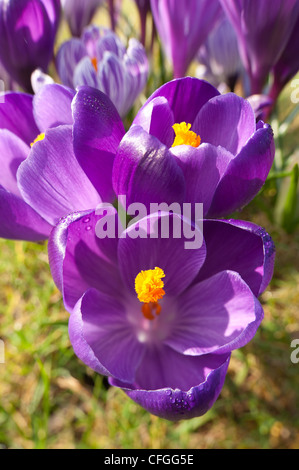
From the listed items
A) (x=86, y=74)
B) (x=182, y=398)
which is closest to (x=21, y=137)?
(x=86, y=74)

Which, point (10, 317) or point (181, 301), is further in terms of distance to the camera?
point (10, 317)

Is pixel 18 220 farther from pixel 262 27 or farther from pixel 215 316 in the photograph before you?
pixel 262 27

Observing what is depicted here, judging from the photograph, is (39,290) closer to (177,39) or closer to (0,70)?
(0,70)

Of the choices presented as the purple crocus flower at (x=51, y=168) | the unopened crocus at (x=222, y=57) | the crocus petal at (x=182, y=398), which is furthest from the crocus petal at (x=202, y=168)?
the unopened crocus at (x=222, y=57)

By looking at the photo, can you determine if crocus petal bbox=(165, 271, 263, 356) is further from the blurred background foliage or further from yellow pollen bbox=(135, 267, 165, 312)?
the blurred background foliage

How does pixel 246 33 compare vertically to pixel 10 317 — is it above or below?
above

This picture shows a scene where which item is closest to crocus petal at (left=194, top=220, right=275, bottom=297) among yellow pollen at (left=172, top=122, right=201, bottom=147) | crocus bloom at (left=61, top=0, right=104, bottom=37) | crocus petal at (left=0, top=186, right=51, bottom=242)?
yellow pollen at (left=172, top=122, right=201, bottom=147)

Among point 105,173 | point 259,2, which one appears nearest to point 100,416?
point 105,173
